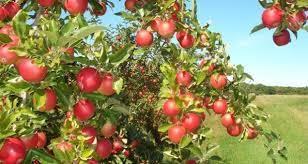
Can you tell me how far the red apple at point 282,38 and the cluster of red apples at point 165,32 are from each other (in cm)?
118

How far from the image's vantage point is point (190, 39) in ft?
13.6

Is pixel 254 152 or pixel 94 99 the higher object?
pixel 94 99

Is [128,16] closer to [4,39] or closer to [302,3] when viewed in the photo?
[4,39]

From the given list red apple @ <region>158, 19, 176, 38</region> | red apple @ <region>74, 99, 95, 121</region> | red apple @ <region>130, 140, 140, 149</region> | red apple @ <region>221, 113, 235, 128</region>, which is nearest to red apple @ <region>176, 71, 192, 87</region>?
red apple @ <region>158, 19, 176, 38</region>

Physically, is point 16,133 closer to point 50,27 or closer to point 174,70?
point 50,27

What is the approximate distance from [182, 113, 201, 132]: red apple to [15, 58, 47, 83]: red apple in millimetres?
1511

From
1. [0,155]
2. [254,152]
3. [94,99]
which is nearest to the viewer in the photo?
[0,155]

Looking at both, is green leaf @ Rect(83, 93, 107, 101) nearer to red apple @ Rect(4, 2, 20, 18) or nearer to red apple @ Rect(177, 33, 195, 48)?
red apple @ Rect(4, 2, 20, 18)

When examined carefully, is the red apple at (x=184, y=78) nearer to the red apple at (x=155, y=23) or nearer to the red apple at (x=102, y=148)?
the red apple at (x=155, y=23)

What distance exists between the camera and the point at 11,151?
8.43 feet

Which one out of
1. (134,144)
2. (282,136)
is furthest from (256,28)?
(282,136)

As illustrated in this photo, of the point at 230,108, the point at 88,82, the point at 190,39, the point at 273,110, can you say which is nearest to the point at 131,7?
the point at 190,39

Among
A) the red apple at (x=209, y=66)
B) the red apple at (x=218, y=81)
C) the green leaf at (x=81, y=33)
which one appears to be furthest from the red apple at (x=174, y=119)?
the green leaf at (x=81, y=33)

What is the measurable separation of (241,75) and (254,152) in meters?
15.1
